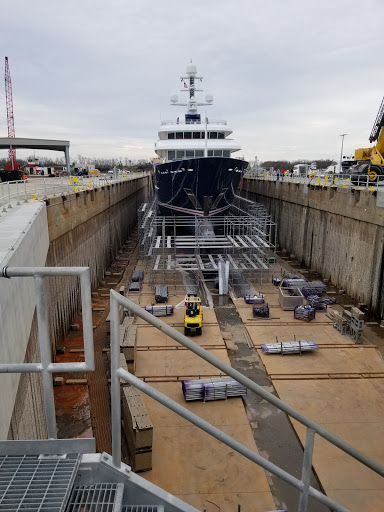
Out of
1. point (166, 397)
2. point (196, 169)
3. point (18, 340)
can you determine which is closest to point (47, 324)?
point (166, 397)

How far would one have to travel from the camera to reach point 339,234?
21.4m

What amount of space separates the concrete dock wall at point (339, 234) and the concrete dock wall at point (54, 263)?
13.2 meters

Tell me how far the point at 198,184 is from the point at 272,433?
16.2 metres

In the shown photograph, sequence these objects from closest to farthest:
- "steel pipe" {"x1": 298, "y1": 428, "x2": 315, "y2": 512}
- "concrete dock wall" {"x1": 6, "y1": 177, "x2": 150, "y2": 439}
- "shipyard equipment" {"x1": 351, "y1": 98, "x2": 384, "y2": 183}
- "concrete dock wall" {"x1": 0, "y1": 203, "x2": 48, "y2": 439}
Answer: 1. "steel pipe" {"x1": 298, "y1": 428, "x2": 315, "y2": 512}
2. "concrete dock wall" {"x1": 0, "y1": 203, "x2": 48, "y2": 439}
3. "concrete dock wall" {"x1": 6, "y1": 177, "x2": 150, "y2": 439}
4. "shipyard equipment" {"x1": 351, "y1": 98, "x2": 384, "y2": 183}

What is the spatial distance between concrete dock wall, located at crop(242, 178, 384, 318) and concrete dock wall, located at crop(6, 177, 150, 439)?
1317cm

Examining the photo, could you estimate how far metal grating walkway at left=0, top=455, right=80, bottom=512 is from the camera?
2297 millimetres

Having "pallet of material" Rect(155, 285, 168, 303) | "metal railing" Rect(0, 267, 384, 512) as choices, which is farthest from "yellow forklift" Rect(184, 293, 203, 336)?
"metal railing" Rect(0, 267, 384, 512)

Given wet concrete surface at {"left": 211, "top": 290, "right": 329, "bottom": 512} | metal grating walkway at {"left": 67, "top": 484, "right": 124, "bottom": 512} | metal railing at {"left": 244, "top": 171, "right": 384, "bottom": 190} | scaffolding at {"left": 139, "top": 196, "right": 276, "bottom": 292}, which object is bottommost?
wet concrete surface at {"left": 211, "top": 290, "right": 329, "bottom": 512}

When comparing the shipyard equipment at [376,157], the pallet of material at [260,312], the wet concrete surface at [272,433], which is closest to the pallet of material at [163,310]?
the wet concrete surface at [272,433]

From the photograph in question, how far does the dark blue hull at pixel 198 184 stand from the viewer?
22.5m

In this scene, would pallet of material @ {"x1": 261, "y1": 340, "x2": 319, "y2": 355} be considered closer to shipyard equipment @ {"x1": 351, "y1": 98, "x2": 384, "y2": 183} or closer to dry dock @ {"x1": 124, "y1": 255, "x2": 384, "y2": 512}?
dry dock @ {"x1": 124, "y1": 255, "x2": 384, "y2": 512}

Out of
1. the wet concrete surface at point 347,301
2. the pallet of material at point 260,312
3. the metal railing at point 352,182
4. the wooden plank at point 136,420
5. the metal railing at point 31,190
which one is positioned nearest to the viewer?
the wooden plank at point 136,420

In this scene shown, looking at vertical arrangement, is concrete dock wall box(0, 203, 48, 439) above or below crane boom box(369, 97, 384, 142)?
below

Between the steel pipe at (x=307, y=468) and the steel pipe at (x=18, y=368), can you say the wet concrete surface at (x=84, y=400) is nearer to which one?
the steel pipe at (x=307, y=468)
